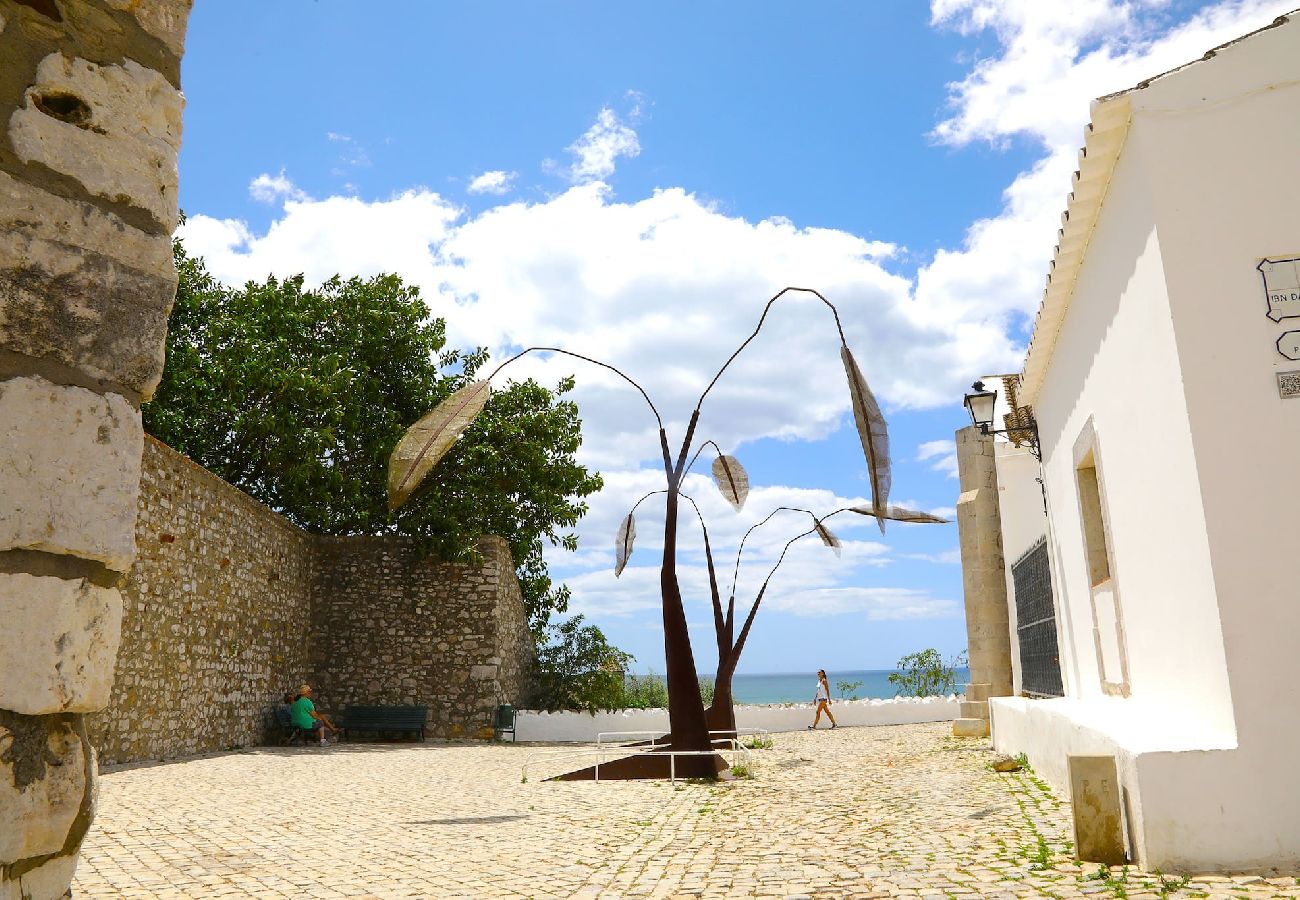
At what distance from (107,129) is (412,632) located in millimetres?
14170

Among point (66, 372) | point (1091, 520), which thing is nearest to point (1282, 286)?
point (1091, 520)

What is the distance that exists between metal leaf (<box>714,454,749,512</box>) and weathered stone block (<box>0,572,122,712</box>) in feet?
32.1

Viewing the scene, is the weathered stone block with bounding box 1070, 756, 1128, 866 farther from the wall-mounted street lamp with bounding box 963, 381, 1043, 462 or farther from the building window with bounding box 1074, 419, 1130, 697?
the wall-mounted street lamp with bounding box 963, 381, 1043, 462

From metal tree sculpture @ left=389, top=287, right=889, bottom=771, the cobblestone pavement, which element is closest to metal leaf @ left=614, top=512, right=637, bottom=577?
metal tree sculpture @ left=389, top=287, right=889, bottom=771

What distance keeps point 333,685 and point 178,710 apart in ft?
15.8

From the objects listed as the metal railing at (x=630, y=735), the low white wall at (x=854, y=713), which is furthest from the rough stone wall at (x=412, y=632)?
the metal railing at (x=630, y=735)

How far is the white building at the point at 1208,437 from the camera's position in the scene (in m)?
4.08

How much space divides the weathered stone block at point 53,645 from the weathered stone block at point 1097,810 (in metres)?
4.07

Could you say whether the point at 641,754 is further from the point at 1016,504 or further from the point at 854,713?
the point at 854,713

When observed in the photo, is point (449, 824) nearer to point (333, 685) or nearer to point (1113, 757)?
point (1113, 757)

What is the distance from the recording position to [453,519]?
15422 millimetres

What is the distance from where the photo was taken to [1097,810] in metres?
4.31

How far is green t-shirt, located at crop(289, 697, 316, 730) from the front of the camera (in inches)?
515

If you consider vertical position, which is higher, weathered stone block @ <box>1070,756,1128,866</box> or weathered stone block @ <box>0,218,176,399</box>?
weathered stone block @ <box>0,218,176,399</box>
